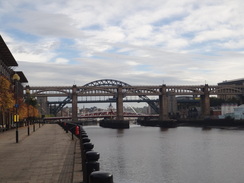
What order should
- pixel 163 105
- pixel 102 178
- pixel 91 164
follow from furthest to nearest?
pixel 163 105 < pixel 91 164 < pixel 102 178

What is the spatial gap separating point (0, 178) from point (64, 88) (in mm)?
137072

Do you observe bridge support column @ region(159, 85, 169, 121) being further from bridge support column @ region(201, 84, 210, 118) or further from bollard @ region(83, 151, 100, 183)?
bollard @ region(83, 151, 100, 183)

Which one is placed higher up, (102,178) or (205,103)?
(205,103)

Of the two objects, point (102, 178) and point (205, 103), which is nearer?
point (102, 178)

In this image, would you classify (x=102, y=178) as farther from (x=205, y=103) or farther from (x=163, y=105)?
(x=205, y=103)

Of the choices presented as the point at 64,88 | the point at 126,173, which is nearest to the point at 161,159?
the point at 126,173

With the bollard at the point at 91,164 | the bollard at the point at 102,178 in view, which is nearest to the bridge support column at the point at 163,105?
the bollard at the point at 91,164

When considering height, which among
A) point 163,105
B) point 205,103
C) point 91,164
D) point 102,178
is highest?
point 205,103

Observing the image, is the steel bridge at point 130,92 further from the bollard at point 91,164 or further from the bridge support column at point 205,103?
the bollard at point 91,164

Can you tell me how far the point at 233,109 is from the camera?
502ft

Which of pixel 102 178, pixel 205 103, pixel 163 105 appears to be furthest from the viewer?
pixel 205 103

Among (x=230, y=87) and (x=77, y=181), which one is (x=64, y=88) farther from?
(x=77, y=181)

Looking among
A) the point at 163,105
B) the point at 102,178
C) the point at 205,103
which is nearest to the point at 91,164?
the point at 102,178

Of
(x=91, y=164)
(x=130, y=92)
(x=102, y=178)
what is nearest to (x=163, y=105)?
(x=130, y=92)
